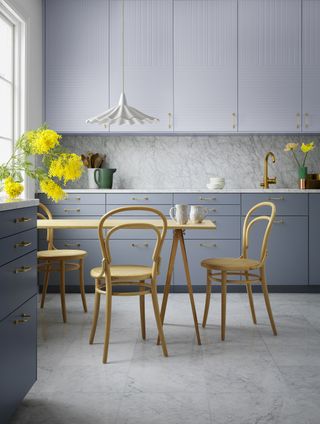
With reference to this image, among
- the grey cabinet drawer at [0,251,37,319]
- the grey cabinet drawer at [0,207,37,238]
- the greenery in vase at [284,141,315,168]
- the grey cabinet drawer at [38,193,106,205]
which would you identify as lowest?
the grey cabinet drawer at [0,251,37,319]

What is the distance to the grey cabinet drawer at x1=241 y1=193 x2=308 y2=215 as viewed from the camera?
4.82 metres

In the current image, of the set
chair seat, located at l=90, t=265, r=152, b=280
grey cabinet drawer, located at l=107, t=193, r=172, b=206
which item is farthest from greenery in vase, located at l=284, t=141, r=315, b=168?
chair seat, located at l=90, t=265, r=152, b=280

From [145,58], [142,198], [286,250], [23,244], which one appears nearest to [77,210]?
[142,198]

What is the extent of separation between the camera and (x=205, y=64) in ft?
16.5

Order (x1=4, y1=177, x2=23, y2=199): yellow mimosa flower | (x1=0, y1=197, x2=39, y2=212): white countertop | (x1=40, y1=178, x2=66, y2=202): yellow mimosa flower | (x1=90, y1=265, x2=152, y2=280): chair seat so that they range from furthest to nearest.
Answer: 1. (x1=90, y1=265, x2=152, y2=280): chair seat
2. (x1=40, y1=178, x2=66, y2=202): yellow mimosa flower
3. (x1=4, y1=177, x2=23, y2=199): yellow mimosa flower
4. (x1=0, y1=197, x2=39, y2=212): white countertop

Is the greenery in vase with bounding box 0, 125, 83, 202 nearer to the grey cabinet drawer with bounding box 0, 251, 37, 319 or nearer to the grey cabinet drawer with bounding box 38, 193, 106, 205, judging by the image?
the grey cabinet drawer with bounding box 0, 251, 37, 319

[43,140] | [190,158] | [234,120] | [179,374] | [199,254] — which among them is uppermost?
[234,120]

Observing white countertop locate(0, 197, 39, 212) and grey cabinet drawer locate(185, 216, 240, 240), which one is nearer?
white countertop locate(0, 197, 39, 212)

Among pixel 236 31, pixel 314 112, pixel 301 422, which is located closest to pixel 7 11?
pixel 236 31

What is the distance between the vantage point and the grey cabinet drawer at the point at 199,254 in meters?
4.83

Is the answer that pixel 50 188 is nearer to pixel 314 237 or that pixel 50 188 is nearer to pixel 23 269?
pixel 23 269

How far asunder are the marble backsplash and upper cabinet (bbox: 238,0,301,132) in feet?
1.49

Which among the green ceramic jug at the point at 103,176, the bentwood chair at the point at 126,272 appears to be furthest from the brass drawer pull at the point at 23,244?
the green ceramic jug at the point at 103,176

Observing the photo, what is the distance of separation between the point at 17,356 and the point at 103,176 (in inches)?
125
